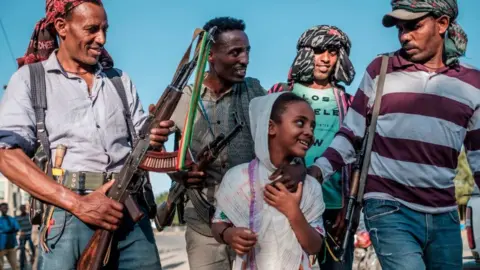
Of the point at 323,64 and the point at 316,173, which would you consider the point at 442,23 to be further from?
the point at 316,173

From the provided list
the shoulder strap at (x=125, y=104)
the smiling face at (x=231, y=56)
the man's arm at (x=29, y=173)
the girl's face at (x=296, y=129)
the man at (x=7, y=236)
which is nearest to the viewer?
the man's arm at (x=29, y=173)

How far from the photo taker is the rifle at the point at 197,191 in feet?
16.6

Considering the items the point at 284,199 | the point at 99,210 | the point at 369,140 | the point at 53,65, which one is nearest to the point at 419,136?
the point at 369,140

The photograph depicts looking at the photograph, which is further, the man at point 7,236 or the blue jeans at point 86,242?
the man at point 7,236

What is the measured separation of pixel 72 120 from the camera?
421 centimetres

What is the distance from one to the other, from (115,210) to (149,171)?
0.31 meters

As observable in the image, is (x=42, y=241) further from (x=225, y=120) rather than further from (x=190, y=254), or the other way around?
(x=225, y=120)

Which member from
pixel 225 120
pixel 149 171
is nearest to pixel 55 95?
pixel 149 171

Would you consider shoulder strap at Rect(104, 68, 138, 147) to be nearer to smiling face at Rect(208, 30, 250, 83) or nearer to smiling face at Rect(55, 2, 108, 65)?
smiling face at Rect(55, 2, 108, 65)

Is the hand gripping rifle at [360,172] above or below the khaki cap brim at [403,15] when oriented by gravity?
below

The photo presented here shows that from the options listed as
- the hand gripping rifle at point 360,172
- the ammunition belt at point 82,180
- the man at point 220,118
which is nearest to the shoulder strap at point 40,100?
the ammunition belt at point 82,180

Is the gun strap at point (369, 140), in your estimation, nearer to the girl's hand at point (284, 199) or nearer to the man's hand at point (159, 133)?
the girl's hand at point (284, 199)

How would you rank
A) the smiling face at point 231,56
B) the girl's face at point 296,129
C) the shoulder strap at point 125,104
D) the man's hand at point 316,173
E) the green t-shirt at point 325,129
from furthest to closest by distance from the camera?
1. the green t-shirt at point 325,129
2. the smiling face at point 231,56
3. the man's hand at point 316,173
4. the shoulder strap at point 125,104
5. the girl's face at point 296,129

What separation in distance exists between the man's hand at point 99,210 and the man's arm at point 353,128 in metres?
1.45
